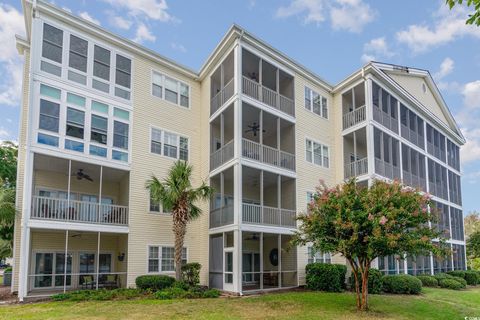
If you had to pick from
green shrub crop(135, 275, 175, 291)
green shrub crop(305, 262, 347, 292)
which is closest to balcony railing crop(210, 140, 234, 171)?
green shrub crop(135, 275, 175, 291)

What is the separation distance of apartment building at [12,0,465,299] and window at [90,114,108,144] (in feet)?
0.18

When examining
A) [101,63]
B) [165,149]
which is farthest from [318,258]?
[101,63]

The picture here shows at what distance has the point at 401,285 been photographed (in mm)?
19562

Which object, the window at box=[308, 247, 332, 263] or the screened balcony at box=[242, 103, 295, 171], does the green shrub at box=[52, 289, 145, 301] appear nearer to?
the screened balcony at box=[242, 103, 295, 171]

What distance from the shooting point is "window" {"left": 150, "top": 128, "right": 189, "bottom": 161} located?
68.5 feet

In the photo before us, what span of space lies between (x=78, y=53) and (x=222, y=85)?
289 inches

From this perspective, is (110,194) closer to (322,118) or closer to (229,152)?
(229,152)

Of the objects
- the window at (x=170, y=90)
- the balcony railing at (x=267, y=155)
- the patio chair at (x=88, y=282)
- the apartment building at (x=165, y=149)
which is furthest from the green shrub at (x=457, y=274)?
the patio chair at (x=88, y=282)

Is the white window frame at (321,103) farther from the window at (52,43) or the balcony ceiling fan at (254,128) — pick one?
the window at (52,43)

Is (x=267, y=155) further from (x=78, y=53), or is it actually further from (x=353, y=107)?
(x=78, y=53)

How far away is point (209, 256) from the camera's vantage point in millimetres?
20750

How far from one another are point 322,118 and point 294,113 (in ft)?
9.64

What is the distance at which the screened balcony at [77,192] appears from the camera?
1705cm

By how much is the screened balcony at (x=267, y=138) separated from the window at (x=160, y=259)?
643 cm
